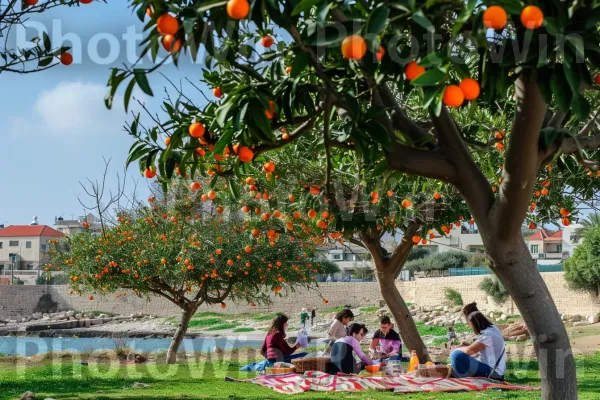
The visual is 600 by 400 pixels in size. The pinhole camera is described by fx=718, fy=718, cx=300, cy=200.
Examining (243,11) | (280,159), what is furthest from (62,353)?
(243,11)

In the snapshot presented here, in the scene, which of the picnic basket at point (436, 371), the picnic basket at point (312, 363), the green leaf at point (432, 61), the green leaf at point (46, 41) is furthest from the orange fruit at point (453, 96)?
the picnic basket at point (312, 363)

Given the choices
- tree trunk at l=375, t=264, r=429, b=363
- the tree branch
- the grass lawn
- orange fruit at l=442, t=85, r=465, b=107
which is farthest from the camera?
tree trunk at l=375, t=264, r=429, b=363

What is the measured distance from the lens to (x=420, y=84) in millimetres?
2391

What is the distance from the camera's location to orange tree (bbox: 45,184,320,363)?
1227 centimetres

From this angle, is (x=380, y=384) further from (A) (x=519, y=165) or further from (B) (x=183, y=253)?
(B) (x=183, y=253)

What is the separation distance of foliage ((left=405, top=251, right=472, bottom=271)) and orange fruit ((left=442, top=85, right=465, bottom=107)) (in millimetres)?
49467

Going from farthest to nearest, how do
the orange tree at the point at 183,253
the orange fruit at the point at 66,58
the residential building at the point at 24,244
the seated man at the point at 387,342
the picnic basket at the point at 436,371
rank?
the residential building at the point at 24,244, the orange tree at the point at 183,253, the seated man at the point at 387,342, the picnic basket at the point at 436,371, the orange fruit at the point at 66,58

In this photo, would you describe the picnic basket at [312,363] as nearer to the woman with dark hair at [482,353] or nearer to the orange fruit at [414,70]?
the woman with dark hair at [482,353]

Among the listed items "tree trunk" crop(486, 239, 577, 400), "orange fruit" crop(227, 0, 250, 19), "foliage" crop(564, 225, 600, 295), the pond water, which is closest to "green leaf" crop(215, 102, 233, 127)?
"orange fruit" crop(227, 0, 250, 19)

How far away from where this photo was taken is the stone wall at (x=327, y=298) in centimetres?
2923

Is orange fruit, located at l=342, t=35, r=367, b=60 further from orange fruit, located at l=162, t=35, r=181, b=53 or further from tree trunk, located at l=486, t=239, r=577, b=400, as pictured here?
tree trunk, located at l=486, t=239, r=577, b=400

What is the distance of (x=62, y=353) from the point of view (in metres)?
14.9

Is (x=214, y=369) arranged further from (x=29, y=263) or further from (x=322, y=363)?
(x=29, y=263)

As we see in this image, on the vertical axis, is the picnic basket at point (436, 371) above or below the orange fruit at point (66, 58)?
below
